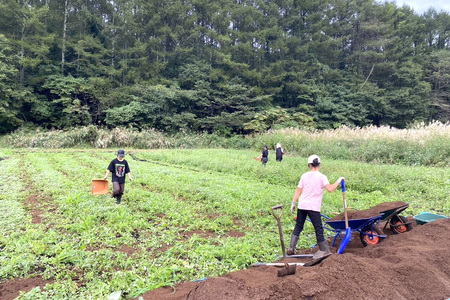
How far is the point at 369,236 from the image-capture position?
14.5ft

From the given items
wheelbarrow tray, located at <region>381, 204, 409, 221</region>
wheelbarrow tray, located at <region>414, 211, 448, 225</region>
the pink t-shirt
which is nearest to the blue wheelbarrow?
wheelbarrow tray, located at <region>381, 204, 409, 221</region>

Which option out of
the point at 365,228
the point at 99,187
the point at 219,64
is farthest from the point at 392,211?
the point at 219,64

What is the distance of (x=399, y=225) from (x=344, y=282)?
10.2 feet

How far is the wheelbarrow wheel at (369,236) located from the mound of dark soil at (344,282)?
0.78m

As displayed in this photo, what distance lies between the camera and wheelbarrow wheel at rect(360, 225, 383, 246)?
14.3ft

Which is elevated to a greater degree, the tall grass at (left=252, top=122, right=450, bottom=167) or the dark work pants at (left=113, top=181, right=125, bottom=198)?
the tall grass at (left=252, top=122, right=450, bottom=167)

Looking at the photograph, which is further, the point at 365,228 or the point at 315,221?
the point at 365,228

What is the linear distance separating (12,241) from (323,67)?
36654 millimetres

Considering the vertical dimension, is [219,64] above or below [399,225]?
above

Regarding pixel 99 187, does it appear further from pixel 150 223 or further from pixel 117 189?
pixel 150 223

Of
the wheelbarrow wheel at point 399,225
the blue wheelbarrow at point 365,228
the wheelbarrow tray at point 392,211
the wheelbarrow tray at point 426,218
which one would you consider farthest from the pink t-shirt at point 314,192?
the wheelbarrow tray at point 426,218

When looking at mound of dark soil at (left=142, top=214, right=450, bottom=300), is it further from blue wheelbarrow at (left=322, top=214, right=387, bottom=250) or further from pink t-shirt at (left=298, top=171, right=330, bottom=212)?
pink t-shirt at (left=298, top=171, right=330, bottom=212)

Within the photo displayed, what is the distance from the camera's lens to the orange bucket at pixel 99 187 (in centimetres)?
650

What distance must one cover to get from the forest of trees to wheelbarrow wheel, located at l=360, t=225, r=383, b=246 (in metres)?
22.1
